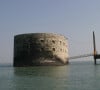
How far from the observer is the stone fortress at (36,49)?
35750mm

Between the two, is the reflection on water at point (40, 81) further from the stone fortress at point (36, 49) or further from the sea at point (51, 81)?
the stone fortress at point (36, 49)

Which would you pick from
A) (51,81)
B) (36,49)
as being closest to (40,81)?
(51,81)

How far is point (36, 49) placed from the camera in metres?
35.8

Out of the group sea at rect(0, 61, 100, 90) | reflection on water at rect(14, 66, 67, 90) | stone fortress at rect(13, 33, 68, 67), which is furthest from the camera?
stone fortress at rect(13, 33, 68, 67)

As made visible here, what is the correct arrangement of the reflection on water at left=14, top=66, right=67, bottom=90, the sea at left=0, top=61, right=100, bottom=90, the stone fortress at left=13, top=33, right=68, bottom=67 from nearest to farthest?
1. the sea at left=0, top=61, right=100, bottom=90
2. the reflection on water at left=14, top=66, right=67, bottom=90
3. the stone fortress at left=13, top=33, right=68, bottom=67

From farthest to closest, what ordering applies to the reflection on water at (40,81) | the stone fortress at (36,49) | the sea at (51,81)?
the stone fortress at (36,49), the reflection on water at (40,81), the sea at (51,81)

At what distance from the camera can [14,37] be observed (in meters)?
38.4

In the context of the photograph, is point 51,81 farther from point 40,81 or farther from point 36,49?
point 36,49

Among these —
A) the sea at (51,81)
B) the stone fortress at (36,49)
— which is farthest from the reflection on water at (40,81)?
the stone fortress at (36,49)

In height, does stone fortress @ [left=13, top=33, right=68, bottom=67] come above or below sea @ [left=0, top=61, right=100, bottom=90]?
above

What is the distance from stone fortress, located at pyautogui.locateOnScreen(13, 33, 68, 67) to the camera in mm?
35750

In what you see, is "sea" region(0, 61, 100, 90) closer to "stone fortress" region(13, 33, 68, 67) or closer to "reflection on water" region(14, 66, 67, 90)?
"reflection on water" region(14, 66, 67, 90)

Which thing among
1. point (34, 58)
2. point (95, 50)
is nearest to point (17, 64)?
point (34, 58)

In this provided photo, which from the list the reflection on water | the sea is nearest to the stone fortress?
the sea
